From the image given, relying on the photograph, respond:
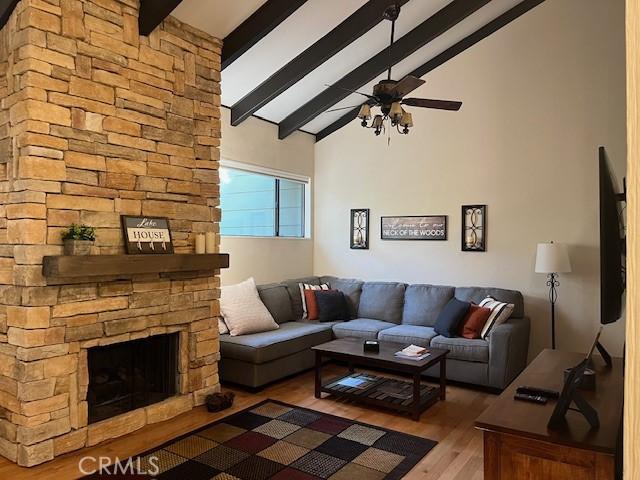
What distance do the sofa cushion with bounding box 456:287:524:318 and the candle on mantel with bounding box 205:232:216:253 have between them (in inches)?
110

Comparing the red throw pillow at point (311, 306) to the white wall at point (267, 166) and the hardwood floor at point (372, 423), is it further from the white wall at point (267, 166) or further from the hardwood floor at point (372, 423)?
the hardwood floor at point (372, 423)

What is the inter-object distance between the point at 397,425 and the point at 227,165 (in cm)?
334

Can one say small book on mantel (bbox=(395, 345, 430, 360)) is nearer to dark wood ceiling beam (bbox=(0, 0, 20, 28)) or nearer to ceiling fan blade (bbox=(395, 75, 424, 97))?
ceiling fan blade (bbox=(395, 75, 424, 97))

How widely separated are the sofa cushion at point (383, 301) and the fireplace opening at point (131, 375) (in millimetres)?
2565

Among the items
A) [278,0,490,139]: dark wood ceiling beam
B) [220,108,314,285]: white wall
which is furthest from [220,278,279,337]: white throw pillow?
[278,0,490,139]: dark wood ceiling beam

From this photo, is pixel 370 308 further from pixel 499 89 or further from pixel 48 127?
pixel 48 127

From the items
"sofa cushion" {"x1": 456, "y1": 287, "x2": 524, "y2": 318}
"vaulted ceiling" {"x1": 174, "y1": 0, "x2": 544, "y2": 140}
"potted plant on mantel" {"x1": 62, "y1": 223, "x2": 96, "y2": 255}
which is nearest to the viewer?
"potted plant on mantel" {"x1": 62, "y1": 223, "x2": 96, "y2": 255}

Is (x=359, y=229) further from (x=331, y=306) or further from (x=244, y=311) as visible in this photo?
(x=244, y=311)

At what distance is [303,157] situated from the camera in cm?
671

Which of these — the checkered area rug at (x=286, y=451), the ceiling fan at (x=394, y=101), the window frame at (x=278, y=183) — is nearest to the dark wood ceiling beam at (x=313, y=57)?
the window frame at (x=278, y=183)

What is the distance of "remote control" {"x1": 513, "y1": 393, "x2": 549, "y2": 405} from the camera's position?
7.45 ft

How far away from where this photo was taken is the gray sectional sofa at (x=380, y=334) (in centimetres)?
448

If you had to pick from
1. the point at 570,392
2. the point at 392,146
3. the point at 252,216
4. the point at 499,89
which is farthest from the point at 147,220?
the point at 499,89

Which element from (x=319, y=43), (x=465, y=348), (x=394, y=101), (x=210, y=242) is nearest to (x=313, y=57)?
(x=319, y=43)
